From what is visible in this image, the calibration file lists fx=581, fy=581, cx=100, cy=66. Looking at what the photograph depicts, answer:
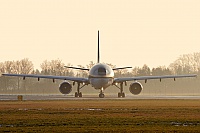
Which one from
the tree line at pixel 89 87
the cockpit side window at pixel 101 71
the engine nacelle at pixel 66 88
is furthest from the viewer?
the tree line at pixel 89 87

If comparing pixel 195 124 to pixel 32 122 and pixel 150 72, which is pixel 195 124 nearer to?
pixel 32 122

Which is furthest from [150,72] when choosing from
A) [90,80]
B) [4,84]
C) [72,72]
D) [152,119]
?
[152,119]

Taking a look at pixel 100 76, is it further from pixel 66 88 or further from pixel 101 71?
pixel 66 88

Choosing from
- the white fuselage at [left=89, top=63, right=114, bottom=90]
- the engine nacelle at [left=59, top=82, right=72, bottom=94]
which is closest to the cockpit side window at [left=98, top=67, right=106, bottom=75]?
the white fuselage at [left=89, top=63, right=114, bottom=90]

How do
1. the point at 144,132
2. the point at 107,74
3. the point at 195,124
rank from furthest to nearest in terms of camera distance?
the point at 107,74 → the point at 195,124 → the point at 144,132

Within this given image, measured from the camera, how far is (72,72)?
171875 millimetres

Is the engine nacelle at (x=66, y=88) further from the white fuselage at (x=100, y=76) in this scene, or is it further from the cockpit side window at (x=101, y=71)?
the cockpit side window at (x=101, y=71)

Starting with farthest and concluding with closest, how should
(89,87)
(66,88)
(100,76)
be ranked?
(89,87)
(66,88)
(100,76)

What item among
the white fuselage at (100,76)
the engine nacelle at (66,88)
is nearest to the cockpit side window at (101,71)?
the white fuselage at (100,76)

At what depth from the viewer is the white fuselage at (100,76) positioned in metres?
72.0

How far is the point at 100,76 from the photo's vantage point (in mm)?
71938

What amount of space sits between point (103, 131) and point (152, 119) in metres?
7.31

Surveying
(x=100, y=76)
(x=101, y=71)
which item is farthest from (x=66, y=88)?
(x=101, y=71)

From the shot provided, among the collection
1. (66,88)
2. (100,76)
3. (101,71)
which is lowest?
(66,88)
